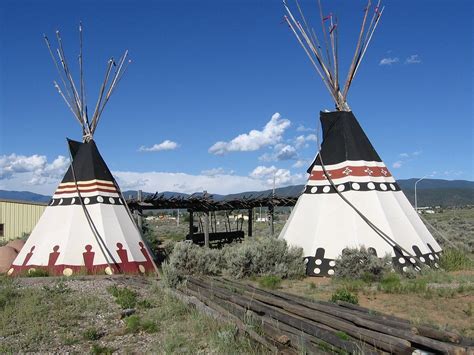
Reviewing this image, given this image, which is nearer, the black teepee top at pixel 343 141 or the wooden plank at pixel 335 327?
the wooden plank at pixel 335 327

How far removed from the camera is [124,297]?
312 inches

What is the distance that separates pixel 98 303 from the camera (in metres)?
7.84

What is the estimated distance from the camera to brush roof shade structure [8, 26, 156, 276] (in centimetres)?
1173

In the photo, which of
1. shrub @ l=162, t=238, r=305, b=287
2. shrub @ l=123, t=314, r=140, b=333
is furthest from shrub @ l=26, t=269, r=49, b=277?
shrub @ l=123, t=314, r=140, b=333

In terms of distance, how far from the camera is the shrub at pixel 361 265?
9.61 m

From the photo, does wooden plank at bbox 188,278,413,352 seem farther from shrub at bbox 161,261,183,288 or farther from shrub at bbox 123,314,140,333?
shrub at bbox 161,261,183,288

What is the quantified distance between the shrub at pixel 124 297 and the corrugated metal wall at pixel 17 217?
753 inches

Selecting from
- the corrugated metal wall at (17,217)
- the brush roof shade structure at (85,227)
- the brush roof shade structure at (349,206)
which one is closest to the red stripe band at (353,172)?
the brush roof shade structure at (349,206)

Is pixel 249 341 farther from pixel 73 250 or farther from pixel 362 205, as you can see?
pixel 73 250

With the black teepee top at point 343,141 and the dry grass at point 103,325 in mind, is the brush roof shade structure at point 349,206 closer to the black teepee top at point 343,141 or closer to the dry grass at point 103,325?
the black teepee top at point 343,141

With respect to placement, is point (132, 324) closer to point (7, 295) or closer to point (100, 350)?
point (100, 350)

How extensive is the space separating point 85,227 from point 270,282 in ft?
17.7

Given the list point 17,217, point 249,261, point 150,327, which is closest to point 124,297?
point 150,327

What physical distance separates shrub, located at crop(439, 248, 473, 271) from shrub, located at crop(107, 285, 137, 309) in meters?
7.14
